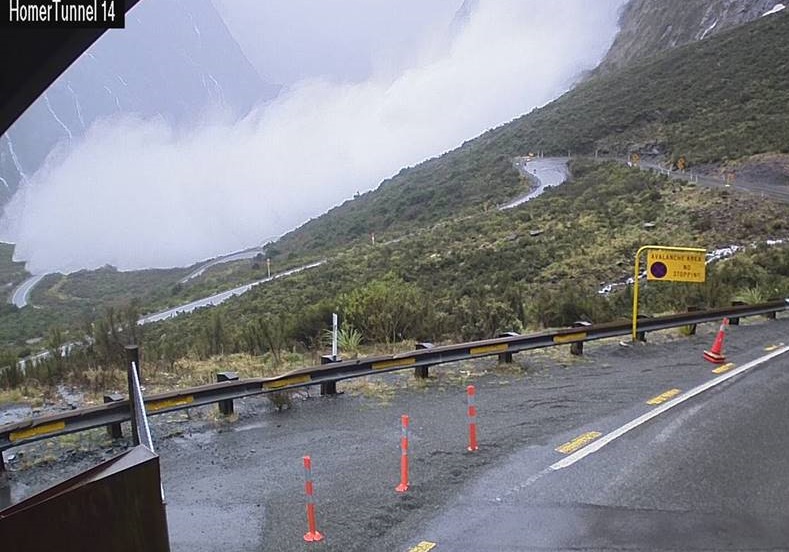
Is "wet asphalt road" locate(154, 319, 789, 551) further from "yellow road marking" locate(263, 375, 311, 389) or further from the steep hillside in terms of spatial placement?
the steep hillside

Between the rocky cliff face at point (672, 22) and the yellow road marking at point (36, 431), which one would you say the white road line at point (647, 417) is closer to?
the yellow road marking at point (36, 431)

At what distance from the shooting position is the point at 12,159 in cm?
13862

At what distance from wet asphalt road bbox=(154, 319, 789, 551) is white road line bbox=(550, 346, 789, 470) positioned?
0.12 metres

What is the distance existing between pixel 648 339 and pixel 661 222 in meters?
20.2

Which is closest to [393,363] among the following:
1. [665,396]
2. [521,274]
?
[665,396]

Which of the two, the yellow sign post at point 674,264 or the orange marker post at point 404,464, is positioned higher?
the yellow sign post at point 674,264

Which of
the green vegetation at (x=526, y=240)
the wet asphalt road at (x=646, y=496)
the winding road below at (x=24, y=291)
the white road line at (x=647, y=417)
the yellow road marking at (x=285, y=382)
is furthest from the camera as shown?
the winding road below at (x=24, y=291)

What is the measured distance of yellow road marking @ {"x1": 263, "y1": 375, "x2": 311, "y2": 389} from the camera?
8578 millimetres

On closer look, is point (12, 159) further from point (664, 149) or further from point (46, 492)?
point (46, 492)

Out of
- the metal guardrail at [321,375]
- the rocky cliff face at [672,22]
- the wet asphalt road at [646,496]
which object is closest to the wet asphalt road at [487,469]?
the wet asphalt road at [646,496]

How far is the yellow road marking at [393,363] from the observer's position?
31.4ft

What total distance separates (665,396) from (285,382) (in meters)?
4.72

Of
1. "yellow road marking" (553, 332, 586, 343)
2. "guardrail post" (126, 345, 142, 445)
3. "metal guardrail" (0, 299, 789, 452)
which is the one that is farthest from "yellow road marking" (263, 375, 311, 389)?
→ "yellow road marking" (553, 332, 586, 343)

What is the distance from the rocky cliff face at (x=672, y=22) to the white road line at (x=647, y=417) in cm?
8469
